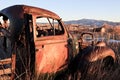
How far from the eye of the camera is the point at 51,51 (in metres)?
6.71

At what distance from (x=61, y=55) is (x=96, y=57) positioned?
1.06 metres

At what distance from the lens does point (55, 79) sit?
736cm

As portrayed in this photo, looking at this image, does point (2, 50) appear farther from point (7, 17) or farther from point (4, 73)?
point (4, 73)

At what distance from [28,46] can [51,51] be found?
2.17ft

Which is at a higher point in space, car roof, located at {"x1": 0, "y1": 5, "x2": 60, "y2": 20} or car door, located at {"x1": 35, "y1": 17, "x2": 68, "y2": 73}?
car roof, located at {"x1": 0, "y1": 5, "x2": 60, "y2": 20}

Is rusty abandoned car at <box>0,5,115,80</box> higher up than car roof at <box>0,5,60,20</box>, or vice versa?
car roof at <box>0,5,60,20</box>

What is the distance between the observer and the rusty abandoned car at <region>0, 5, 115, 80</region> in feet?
20.4

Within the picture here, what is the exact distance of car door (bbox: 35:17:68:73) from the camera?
6383 mm

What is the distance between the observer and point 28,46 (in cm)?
623

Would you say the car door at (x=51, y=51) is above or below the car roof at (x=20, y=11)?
below

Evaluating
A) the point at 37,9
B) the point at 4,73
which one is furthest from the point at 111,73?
the point at 4,73

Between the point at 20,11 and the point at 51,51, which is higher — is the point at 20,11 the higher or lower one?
the higher one

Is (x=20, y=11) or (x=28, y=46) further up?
(x=20, y=11)

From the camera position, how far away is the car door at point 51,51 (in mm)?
6383
